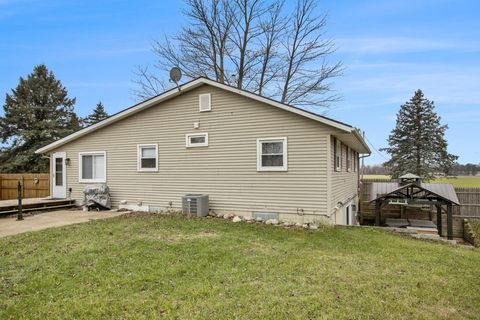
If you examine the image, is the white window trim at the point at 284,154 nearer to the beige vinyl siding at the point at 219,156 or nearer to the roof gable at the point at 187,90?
the beige vinyl siding at the point at 219,156

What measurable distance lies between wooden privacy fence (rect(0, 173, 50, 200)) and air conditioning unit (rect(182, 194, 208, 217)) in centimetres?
1054

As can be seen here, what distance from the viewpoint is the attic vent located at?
1065 centimetres

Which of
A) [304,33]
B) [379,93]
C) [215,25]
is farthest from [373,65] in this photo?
[215,25]

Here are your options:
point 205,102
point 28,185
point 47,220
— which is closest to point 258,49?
point 205,102

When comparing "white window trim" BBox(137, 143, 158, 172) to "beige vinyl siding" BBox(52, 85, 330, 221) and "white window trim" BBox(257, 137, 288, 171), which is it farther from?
"white window trim" BBox(257, 137, 288, 171)

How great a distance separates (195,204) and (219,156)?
176cm

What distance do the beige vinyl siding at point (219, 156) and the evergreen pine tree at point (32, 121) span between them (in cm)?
1466

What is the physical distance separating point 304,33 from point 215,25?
5694mm

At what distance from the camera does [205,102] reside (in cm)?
1071

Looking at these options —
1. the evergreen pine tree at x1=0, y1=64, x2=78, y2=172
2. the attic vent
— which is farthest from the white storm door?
the evergreen pine tree at x1=0, y1=64, x2=78, y2=172

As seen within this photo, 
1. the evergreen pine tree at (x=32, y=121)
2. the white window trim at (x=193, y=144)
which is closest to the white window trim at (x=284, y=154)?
the white window trim at (x=193, y=144)

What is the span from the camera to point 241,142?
10125 millimetres

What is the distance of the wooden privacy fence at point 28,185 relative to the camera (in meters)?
16.9

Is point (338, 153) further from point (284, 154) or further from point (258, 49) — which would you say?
point (258, 49)
